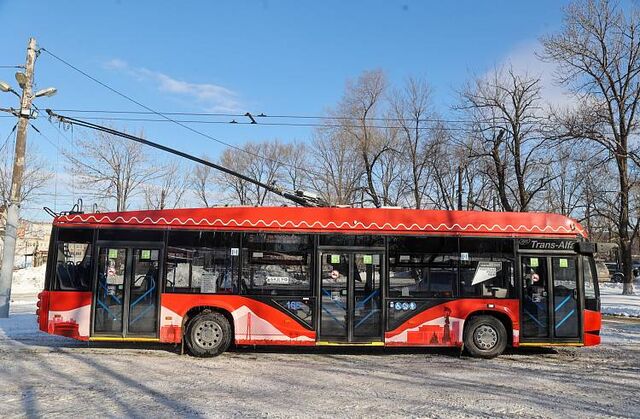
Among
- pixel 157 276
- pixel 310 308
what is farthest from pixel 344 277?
pixel 157 276

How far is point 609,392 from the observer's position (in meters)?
7.08

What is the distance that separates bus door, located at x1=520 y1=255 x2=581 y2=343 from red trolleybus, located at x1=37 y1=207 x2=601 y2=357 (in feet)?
0.06

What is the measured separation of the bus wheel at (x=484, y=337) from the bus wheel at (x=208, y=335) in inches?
181

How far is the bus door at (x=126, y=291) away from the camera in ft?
31.5

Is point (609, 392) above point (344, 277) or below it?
below

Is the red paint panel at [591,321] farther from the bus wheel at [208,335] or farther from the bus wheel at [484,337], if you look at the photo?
the bus wheel at [208,335]

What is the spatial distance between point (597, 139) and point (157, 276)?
17210 millimetres

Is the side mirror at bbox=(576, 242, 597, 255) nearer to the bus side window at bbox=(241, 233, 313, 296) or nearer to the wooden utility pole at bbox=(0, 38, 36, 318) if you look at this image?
the bus side window at bbox=(241, 233, 313, 296)

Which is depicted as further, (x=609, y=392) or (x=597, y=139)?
(x=597, y=139)

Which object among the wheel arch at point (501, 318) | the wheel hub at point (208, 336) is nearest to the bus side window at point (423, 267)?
the wheel arch at point (501, 318)

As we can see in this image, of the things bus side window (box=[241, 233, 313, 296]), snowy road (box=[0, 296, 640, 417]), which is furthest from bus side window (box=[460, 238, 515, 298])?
bus side window (box=[241, 233, 313, 296])

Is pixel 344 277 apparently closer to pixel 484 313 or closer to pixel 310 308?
pixel 310 308

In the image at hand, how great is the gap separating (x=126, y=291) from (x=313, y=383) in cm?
433

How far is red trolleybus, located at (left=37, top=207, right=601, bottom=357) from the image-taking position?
9.62 m
